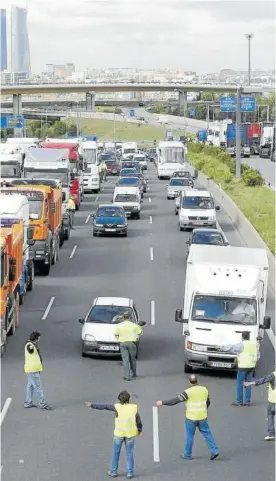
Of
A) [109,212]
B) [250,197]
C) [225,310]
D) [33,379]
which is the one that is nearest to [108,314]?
[225,310]

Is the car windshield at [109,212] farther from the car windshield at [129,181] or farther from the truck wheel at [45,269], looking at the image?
the car windshield at [129,181]

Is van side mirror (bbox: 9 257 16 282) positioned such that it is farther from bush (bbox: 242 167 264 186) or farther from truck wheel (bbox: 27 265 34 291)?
bush (bbox: 242 167 264 186)

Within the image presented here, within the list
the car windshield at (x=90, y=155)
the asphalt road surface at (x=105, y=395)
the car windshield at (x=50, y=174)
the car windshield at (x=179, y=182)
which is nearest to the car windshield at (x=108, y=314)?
the asphalt road surface at (x=105, y=395)

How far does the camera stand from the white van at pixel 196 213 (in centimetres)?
4578

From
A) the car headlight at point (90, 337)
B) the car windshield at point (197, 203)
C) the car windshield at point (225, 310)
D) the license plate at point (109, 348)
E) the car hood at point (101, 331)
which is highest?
the car windshield at point (197, 203)

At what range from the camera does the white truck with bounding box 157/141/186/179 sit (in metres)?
75.8

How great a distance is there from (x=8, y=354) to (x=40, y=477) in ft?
26.8

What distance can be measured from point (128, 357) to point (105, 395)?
51.1 inches

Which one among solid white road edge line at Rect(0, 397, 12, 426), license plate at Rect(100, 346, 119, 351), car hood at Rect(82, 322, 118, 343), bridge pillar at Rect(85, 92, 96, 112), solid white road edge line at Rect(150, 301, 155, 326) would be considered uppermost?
bridge pillar at Rect(85, 92, 96, 112)

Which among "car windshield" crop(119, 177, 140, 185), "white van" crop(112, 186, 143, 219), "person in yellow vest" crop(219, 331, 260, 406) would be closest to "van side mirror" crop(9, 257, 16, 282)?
"person in yellow vest" crop(219, 331, 260, 406)

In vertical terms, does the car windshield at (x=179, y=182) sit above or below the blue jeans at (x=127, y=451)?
above

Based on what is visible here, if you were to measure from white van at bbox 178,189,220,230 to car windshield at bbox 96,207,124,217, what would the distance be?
10.3 feet

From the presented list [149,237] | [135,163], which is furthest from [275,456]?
[135,163]

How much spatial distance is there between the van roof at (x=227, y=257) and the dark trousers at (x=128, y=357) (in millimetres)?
3028
